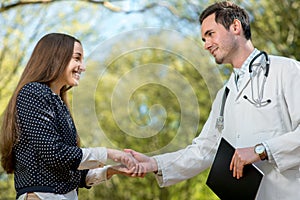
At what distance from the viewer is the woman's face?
6.59ft

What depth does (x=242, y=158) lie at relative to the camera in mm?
1853

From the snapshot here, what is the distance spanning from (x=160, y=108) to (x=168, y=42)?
52cm

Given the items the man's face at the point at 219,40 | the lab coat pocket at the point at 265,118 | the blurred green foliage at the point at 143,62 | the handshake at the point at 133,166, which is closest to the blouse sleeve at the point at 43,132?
the handshake at the point at 133,166

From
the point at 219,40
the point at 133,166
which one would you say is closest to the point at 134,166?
the point at 133,166

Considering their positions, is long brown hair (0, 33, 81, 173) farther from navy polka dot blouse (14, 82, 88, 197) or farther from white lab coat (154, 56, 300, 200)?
white lab coat (154, 56, 300, 200)

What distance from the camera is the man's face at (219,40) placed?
2.20 meters

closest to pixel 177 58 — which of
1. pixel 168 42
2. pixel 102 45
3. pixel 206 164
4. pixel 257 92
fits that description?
pixel 168 42

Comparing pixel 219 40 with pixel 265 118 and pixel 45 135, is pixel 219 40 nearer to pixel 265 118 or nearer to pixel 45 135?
pixel 265 118

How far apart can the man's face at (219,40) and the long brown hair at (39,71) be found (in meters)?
0.53

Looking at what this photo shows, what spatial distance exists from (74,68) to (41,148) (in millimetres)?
329

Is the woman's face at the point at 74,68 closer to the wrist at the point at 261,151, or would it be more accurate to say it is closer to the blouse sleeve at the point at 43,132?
the blouse sleeve at the point at 43,132

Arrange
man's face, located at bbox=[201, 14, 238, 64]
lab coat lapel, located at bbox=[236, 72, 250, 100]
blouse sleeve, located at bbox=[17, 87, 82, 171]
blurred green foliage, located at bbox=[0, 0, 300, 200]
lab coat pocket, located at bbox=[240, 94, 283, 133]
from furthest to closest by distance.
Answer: blurred green foliage, located at bbox=[0, 0, 300, 200] → man's face, located at bbox=[201, 14, 238, 64] → lab coat lapel, located at bbox=[236, 72, 250, 100] → lab coat pocket, located at bbox=[240, 94, 283, 133] → blouse sleeve, located at bbox=[17, 87, 82, 171]

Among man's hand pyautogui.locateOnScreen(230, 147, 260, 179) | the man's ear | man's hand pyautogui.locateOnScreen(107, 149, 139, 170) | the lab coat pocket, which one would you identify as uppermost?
the man's ear

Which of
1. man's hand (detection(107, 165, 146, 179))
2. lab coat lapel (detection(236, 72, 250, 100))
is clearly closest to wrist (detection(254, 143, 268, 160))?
lab coat lapel (detection(236, 72, 250, 100))
